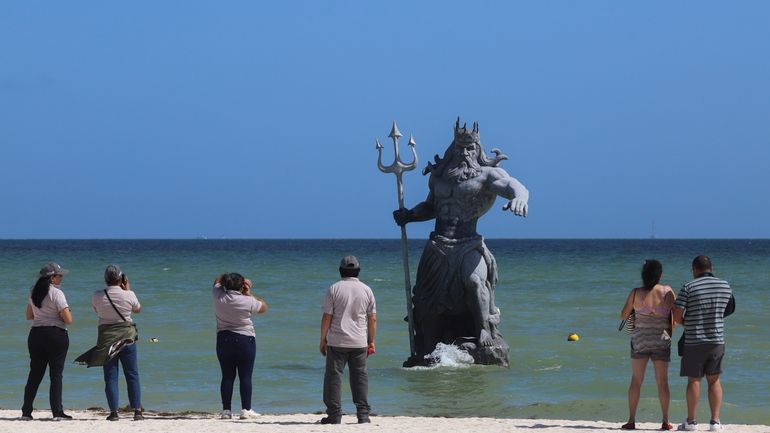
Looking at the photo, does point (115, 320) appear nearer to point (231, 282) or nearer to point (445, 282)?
point (231, 282)

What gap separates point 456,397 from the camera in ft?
40.7

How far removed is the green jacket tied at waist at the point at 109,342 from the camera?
9.59m

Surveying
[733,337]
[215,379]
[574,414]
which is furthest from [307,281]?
[574,414]

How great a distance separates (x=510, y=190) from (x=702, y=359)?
3.95m

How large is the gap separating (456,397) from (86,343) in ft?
24.8

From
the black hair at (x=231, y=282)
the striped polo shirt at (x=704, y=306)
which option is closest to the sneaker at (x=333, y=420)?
the black hair at (x=231, y=282)

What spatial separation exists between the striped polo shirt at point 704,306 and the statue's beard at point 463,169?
14.3 ft

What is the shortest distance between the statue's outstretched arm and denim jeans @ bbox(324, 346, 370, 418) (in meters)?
2.91

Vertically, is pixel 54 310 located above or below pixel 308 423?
above

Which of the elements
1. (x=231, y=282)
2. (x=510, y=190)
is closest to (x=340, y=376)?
(x=231, y=282)

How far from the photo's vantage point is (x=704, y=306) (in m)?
8.73

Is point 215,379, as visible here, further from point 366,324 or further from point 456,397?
point 366,324

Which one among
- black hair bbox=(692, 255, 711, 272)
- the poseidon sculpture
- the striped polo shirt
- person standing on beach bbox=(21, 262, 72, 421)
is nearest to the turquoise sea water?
the poseidon sculpture

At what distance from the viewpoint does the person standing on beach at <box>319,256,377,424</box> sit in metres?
9.23
